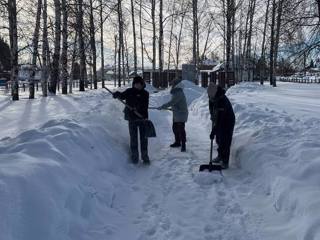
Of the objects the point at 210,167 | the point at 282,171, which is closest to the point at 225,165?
the point at 210,167

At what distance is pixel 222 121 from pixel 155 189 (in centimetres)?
229

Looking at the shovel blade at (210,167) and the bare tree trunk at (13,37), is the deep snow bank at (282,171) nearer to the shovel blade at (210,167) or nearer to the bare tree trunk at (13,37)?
the shovel blade at (210,167)

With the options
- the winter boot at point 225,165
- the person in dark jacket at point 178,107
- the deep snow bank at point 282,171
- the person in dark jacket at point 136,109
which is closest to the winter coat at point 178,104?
the person in dark jacket at point 178,107

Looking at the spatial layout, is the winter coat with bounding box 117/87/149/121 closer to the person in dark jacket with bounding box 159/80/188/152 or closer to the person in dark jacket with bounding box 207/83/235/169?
the person in dark jacket with bounding box 207/83/235/169

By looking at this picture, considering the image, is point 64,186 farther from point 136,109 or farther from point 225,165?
point 225,165

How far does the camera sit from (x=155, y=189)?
303 inches

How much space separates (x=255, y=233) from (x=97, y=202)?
2174 millimetres

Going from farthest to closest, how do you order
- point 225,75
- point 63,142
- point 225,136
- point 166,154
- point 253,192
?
1. point 225,75
2. point 166,154
3. point 225,136
4. point 63,142
5. point 253,192

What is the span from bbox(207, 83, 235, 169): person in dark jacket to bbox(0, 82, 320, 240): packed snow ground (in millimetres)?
335

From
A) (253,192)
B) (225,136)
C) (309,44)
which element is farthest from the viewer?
(309,44)

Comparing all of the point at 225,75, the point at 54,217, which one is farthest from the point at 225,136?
the point at 225,75

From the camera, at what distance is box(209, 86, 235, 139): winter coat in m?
9.17

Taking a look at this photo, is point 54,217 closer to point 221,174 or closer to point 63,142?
point 63,142

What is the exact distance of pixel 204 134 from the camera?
13430 millimetres
